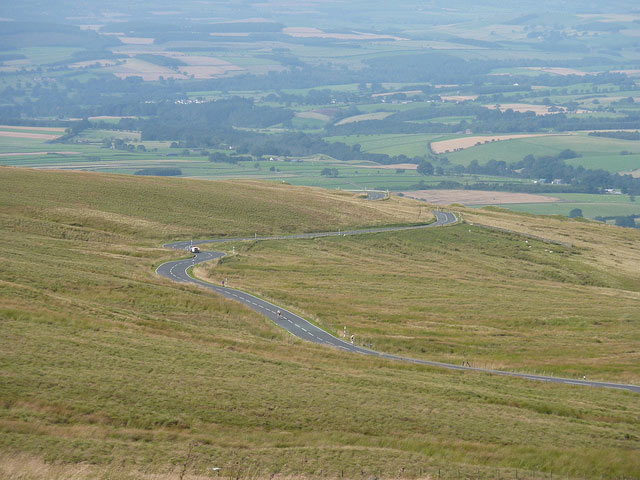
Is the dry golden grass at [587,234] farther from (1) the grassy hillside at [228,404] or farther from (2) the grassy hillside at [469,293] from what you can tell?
(1) the grassy hillside at [228,404]

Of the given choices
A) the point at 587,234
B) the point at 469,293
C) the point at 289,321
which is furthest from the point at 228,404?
the point at 587,234

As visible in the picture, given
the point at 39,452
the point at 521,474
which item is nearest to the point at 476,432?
the point at 521,474

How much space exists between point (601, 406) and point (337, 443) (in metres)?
16.7

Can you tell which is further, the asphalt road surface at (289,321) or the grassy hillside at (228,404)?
the asphalt road surface at (289,321)

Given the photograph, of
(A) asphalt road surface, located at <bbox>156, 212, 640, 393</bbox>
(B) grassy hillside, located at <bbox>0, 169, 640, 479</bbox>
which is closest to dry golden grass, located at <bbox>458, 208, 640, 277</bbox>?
(B) grassy hillside, located at <bbox>0, 169, 640, 479</bbox>

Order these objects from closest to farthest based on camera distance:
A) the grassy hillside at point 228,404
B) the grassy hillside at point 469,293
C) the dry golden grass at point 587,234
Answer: the grassy hillside at point 228,404 → the grassy hillside at point 469,293 → the dry golden grass at point 587,234

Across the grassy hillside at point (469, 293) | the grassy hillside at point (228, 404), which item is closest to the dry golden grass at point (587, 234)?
the grassy hillside at point (469, 293)

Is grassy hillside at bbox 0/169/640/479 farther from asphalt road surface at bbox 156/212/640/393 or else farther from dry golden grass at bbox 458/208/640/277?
dry golden grass at bbox 458/208/640/277

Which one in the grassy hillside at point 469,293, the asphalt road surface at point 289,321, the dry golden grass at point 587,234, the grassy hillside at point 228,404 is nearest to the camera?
the grassy hillside at point 228,404

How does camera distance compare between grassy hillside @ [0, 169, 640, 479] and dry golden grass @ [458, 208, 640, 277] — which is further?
dry golden grass @ [458, 208, 640, 277]

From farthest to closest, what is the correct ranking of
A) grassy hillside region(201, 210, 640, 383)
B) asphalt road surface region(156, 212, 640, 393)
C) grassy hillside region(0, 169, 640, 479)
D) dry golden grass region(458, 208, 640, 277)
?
dry golden grass region(458, 208, 640, 277)
grassy hillside region(201, 210, 640, 383)
asphalt road surface region(156, 212, 640, 393)
grassy hillside region(0, 169, 640, 479)

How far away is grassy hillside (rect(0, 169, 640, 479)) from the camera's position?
30.2 meters

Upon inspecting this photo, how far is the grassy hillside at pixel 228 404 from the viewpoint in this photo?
99.2ft

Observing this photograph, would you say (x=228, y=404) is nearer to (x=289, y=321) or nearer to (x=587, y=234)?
(x=289, y=321)
